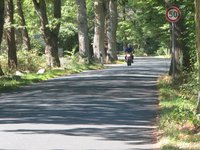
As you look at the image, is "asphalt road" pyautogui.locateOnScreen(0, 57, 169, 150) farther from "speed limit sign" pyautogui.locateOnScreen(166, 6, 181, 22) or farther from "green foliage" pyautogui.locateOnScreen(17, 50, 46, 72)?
"green foliage" pyautogui.locateOnScreen(17, 50, 46, 72)

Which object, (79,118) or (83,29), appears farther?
(83,29)

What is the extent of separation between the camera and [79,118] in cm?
1381

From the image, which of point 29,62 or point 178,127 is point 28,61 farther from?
point 178,127

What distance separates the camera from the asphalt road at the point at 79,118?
10555 millimetres

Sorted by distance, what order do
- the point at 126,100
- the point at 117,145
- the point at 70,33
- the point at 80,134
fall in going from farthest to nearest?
the point at 70,33
the point at 126,100
the point at 80,134
the point at 117,145

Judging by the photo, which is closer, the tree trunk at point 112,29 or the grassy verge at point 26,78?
the grassy verge at point 26,78

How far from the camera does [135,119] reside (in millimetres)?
13586

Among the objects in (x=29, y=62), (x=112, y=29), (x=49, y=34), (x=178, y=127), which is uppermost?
(x=112, y=29)

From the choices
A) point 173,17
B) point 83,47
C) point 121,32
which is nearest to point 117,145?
point 173,17

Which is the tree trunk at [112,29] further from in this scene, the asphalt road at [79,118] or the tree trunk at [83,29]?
the asphalt road at [79,118]

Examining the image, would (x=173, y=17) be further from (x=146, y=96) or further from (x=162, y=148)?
(x=162, y=148)

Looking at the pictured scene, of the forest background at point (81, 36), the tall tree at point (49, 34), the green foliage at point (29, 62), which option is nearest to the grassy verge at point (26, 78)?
the forest background at point (81, 36)

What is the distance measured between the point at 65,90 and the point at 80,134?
32.3ft

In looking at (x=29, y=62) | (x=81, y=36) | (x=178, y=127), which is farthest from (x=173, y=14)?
(x=81, y=36)
